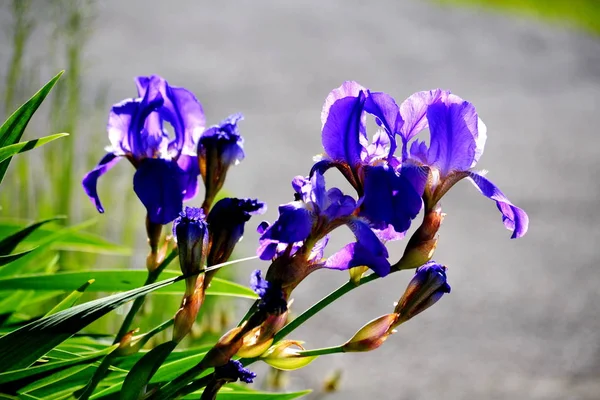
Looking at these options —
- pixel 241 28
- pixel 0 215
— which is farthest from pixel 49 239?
pixel 241 28

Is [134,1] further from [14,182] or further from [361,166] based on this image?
[361,166]

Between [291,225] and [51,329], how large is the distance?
0.65ft

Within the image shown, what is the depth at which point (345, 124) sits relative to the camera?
0.66m

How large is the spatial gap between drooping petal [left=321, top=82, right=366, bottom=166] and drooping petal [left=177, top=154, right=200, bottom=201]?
0.17m

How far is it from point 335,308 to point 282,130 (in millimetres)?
1487

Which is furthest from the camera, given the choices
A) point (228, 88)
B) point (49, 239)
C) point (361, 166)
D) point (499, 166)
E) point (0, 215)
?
point (228, 88)

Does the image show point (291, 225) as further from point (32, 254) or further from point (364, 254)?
point (32, 254)

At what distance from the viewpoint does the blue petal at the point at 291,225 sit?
1.99 feet

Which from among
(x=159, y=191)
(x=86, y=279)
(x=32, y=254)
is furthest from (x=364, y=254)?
(x=32, y=254)

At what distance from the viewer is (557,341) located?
8.69ft

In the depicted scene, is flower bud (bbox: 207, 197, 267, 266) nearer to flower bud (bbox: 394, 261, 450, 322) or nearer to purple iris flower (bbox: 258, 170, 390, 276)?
purple iris flower (bbox: 258, 170, 390, 276)

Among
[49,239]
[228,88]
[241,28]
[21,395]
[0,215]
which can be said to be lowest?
[21,395]

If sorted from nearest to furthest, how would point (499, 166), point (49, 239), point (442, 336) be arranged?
point (49, 239), point (442, 336), point (499, 166)

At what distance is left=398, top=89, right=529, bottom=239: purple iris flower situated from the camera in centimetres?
67
